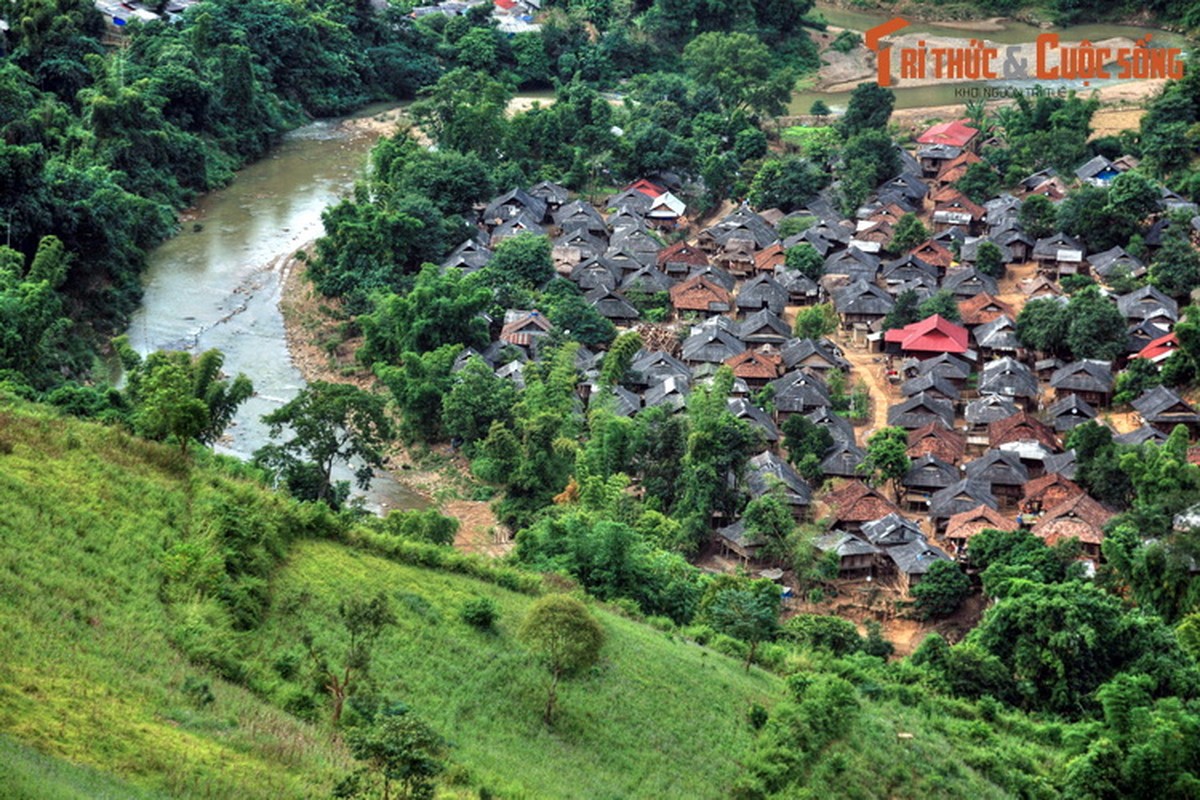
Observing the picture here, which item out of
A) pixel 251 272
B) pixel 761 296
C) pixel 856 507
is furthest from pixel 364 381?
pixel 856 507

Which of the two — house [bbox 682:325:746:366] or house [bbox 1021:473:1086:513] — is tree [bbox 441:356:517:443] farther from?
house [bbox 1021:473:1086:513]

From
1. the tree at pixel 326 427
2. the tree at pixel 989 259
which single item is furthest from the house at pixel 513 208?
the tree at pixel 326 427

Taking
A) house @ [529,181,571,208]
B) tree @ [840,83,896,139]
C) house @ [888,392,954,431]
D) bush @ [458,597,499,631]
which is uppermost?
tree @ [840,83,896,139]

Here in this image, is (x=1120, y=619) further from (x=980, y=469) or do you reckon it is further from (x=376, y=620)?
(x=376, y=620)

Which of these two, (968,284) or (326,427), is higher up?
(326,427)

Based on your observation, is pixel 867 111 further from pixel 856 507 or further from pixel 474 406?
pixel 856 507

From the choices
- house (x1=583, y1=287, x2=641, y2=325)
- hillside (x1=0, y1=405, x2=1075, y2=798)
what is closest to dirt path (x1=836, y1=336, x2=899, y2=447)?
house (x1=583, y1=287, x2=641, y2=325)
